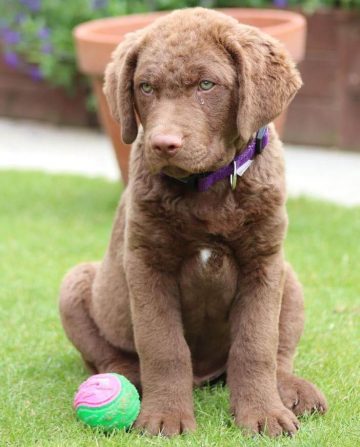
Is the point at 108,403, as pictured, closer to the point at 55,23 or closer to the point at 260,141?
the point at 260,141

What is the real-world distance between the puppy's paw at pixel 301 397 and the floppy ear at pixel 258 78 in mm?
1024

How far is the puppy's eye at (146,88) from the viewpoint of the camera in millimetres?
3682

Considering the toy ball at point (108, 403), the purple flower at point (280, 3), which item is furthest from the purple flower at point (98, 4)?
the toy ball at point (108, 403)

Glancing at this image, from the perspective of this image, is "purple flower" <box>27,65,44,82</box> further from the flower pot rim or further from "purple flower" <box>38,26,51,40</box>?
the flower pot rim

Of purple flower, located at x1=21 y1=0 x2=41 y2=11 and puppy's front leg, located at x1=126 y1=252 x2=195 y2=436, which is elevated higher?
puppy's front leg, located at x1=126 y1=252 x2=195 y2=436

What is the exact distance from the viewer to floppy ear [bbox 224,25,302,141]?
11.9 ft

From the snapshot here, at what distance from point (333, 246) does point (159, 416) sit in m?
3.15

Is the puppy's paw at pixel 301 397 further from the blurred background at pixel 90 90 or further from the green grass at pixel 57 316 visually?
the blurred background at pixel 90 90

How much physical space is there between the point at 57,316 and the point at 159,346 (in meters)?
1.59

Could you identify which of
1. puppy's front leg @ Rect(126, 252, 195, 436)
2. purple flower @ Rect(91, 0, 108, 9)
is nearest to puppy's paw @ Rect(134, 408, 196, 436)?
puppy's front leg @ Rect(126, 252, 195, 436)

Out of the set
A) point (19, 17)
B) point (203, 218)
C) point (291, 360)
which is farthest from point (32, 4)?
point (203, 218)

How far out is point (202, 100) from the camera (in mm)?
3607

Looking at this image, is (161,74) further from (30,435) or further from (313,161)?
(313,161)

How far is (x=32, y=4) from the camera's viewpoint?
10.4 metres
